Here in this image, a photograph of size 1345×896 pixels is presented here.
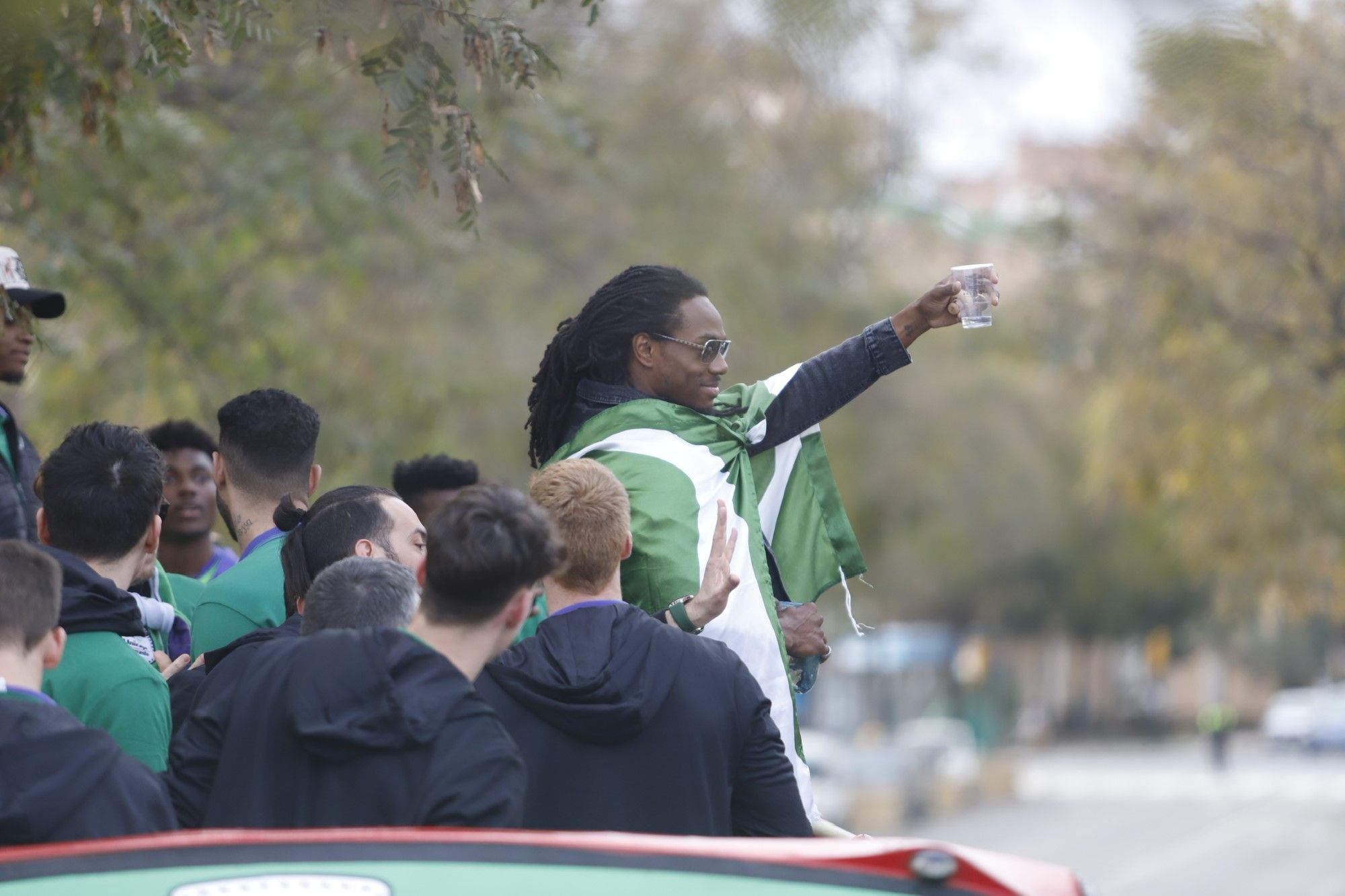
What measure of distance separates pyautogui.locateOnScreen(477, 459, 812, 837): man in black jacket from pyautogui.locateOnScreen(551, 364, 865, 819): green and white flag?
1.50ft

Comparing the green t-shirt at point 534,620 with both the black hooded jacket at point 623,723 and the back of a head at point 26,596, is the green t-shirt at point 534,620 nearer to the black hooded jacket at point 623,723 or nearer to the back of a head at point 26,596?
the black hooded jacket at point 623,723

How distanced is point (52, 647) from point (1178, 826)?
102 ft

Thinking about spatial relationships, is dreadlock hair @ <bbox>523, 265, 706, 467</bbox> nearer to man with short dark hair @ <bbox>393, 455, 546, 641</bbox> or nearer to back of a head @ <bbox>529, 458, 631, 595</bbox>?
back of a head @ <bbox>529, 458, 631, 595</bbox>

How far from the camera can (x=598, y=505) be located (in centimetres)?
349

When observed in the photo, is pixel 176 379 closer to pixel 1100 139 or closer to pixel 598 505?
pixel 1100 139

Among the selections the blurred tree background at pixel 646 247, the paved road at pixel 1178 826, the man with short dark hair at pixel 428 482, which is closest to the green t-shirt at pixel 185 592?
the man with short dark hair at pixel 428 482

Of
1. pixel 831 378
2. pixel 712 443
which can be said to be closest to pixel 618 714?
pixel 712 443

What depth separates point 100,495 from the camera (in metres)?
4.00

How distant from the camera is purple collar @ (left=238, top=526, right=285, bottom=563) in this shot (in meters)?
4.48

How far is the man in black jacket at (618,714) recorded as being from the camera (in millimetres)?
3377

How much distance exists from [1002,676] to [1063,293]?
39.5m

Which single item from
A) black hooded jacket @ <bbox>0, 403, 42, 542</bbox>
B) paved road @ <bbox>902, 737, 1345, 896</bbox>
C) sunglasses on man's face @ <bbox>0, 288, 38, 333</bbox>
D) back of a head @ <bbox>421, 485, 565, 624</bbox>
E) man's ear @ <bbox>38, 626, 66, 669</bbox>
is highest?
sunglasses on man's face @ <bbox>0, 288, 38, 333</bbox>

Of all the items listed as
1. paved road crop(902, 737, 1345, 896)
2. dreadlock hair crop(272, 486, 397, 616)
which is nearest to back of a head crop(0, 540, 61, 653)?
dreadlock hair crop(272, 486, 397, 616)

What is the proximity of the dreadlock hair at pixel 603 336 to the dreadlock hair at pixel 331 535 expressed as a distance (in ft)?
1.78
